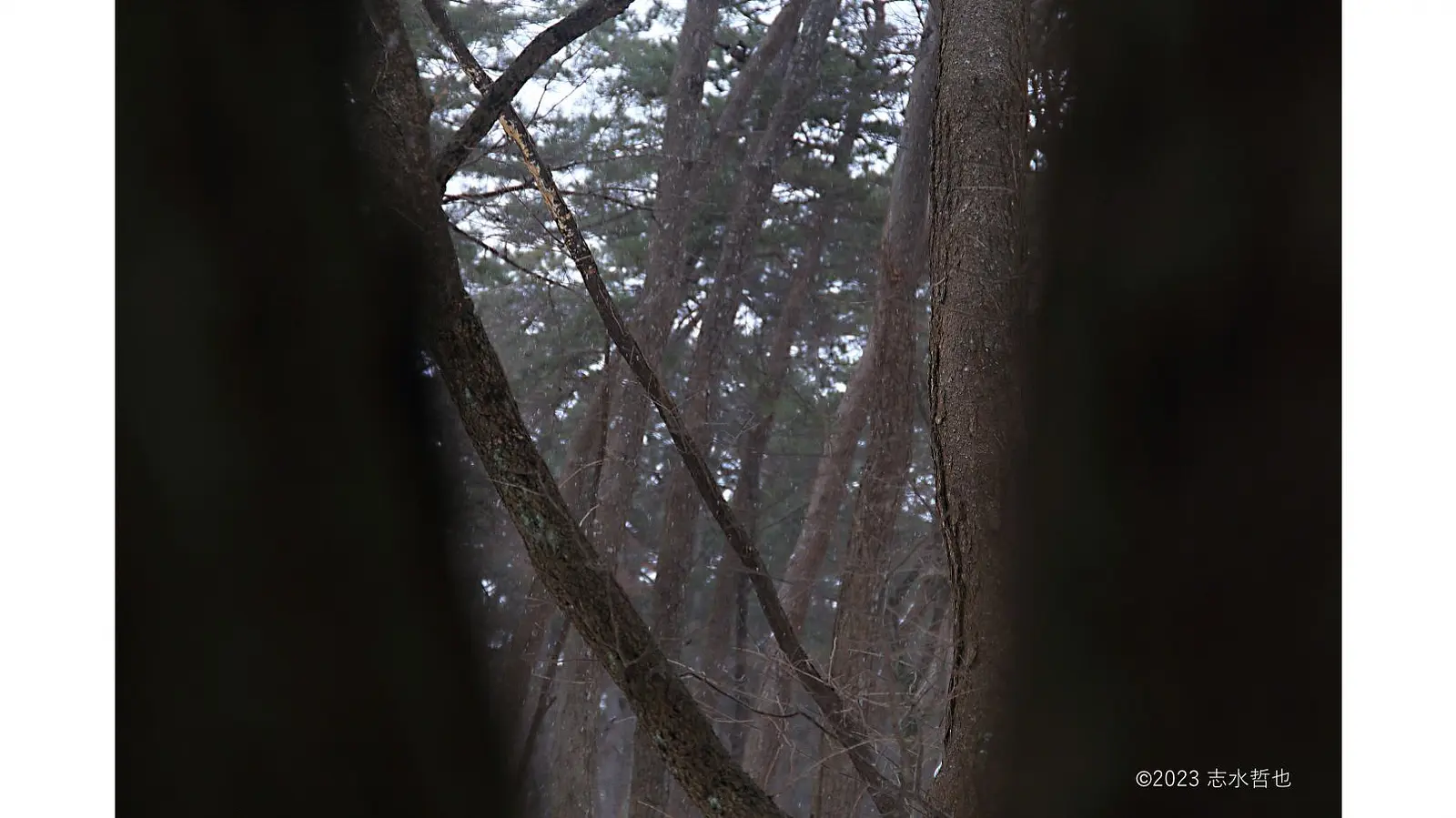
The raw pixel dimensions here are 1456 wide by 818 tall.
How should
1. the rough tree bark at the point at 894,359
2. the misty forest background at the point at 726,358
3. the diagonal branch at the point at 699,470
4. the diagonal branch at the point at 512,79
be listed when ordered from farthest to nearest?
the rough tree bark at the point at 894,359 < the misty forest background at the point at 726,358 < the diagonal branch at the point at 699,470 < the diagonal branch at the point at 512,79

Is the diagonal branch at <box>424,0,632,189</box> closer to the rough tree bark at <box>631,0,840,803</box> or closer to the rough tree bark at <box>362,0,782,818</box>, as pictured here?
the rough tree bark at <box>362,0,782,818</box>

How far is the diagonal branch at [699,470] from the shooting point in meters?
1.81

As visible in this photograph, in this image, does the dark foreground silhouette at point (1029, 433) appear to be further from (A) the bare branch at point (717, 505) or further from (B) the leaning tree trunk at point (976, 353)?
(A) the bare branch at point (717, 505)

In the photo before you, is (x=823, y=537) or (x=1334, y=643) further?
(x=823, y=537)

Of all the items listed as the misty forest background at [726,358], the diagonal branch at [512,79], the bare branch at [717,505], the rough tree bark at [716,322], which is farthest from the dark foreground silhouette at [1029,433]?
the rough tree bark at [716,322]

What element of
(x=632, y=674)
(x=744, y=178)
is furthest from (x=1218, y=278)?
(x=744, y=178)

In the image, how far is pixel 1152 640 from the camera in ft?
4.50

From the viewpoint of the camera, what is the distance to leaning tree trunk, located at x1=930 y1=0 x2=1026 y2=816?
4.63 ft

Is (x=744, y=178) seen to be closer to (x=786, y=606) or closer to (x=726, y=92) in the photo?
(x=726, y=92)

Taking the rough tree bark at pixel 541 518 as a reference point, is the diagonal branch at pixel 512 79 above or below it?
above

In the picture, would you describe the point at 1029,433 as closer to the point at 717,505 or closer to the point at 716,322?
the point at 717,505

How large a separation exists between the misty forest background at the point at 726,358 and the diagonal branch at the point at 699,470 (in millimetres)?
50

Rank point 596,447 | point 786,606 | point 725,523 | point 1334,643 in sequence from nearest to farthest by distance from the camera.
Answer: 1. point 1334,643
2. point 725,523
3. point 596,447
4. point 786,606

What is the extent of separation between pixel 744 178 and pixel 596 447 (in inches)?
42.6
